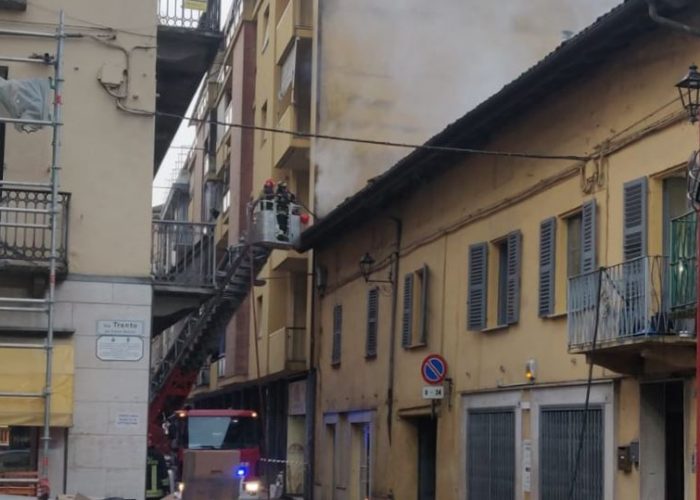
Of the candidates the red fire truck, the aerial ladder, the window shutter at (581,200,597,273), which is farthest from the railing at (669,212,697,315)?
the red fire truck

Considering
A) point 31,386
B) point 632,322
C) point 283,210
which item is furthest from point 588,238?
point 283,210

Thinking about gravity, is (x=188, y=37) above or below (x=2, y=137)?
above

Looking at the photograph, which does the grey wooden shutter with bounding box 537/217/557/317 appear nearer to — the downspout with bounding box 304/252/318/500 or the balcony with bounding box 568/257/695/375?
the balcony with bounding box 568/257/695/375

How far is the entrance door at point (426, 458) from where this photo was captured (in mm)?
24312

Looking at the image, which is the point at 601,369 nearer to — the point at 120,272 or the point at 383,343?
the point at 120,272

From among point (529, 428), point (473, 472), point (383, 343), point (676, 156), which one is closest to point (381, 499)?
point (383, 343)

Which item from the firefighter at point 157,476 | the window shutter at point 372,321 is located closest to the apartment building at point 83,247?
the firefighter at point 157,476

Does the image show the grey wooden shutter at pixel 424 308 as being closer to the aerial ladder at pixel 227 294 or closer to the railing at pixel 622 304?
the aerial ladder at pixel 227 294

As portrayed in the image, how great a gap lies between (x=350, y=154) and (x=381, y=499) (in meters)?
9.42

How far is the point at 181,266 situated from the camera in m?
19.3

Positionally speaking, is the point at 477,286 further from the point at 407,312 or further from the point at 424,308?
the point at 407,312

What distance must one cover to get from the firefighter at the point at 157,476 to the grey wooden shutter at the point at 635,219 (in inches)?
464

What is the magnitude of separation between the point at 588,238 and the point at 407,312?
26.6 ft

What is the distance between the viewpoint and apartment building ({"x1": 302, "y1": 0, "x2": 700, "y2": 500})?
14.9 metres
